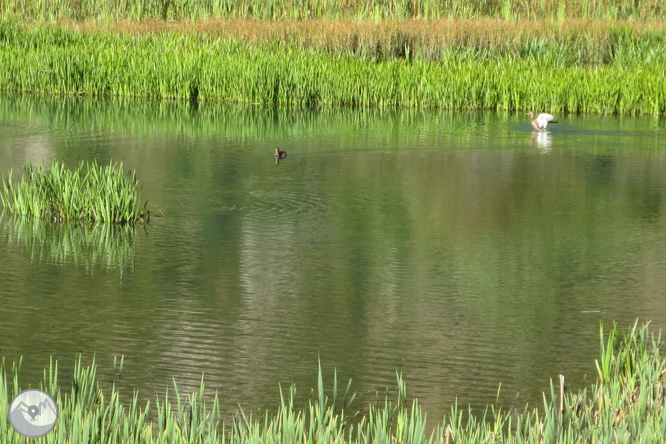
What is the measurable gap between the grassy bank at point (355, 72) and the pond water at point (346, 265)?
347 cm

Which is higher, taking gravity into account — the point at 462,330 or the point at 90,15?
the point at 90,15

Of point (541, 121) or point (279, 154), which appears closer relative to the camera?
point (279, 154)

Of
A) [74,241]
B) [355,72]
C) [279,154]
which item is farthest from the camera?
[355,72]

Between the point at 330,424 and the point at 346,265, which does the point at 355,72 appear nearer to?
the point at 346,265

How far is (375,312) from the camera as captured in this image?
7.21 meters

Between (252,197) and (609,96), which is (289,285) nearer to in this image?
(252,197)

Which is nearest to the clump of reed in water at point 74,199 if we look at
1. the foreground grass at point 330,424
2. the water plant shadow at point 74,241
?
the water plant shadow at point 74,241

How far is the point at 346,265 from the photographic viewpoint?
27.8ft

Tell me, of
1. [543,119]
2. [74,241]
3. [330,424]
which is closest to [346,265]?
[74,241]

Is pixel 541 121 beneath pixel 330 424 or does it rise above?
above

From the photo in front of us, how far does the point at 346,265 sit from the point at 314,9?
Answer: 17464 mm

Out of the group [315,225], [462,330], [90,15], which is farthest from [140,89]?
[462,330]

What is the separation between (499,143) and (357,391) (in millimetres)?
9602

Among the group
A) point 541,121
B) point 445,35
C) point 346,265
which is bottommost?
point 346,265
